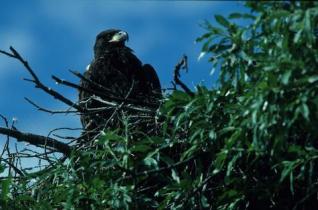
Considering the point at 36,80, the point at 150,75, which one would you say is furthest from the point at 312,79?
the point at 150,75

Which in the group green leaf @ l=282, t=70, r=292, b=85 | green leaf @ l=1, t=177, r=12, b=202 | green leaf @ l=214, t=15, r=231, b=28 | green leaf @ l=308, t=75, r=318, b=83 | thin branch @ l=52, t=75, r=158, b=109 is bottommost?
green leaf @ l=308, t=75, r=318, b=83

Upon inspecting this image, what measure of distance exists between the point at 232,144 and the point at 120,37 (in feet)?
14.0

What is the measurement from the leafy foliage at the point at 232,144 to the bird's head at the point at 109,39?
278 centimetres

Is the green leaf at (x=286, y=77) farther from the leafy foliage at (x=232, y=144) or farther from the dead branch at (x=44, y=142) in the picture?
the dead branch at (x=44, y=142)

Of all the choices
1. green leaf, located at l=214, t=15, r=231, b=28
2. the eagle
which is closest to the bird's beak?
the eagle

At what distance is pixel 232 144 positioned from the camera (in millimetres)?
3955

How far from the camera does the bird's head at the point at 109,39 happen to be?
25.7ft

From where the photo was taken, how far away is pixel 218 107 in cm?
426

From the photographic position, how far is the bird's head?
784 cm

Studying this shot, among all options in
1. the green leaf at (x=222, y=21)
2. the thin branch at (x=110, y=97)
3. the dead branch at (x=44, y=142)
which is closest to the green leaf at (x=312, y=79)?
the green leaf at (x=222, y=21)

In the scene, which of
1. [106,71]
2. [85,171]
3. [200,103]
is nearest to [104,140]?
[85,171]

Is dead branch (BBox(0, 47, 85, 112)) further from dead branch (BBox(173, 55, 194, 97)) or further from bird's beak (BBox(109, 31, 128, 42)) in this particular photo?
bird's beak (BBox(109, 31, 128, 42))

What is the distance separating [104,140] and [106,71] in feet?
8.98

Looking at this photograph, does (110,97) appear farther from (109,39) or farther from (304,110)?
(109,39)
